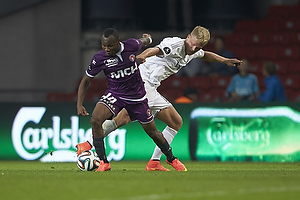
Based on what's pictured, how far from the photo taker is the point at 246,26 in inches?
725

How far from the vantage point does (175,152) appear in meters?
13.7

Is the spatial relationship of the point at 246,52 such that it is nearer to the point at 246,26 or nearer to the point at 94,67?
the point at 246,26

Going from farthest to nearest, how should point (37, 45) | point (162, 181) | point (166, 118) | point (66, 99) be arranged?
point (37, 45) → point (66, 99) → point (166, 118) → point (162, 181)

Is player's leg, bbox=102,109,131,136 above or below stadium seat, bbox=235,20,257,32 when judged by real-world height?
below

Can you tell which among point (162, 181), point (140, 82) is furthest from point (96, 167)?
point (162, 181)

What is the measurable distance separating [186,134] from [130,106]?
461 centimetres

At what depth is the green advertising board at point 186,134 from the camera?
13555 millimetres

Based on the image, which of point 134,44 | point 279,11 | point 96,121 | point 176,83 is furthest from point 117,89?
point 279,11

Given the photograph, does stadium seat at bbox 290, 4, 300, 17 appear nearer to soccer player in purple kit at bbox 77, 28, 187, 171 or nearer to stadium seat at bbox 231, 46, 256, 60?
stadium seat at bbox 231, 46, 256, 60

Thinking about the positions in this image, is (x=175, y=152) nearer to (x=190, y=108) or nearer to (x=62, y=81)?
(x=190, y=108)

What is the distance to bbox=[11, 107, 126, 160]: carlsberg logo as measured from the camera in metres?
13.7

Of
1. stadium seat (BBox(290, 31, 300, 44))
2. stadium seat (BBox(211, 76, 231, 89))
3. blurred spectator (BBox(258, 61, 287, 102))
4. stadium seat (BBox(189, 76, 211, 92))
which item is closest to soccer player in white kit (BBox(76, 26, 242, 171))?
blurred spectator (BBox(258, 61, 287, 102))

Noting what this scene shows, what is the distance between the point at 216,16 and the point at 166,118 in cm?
948

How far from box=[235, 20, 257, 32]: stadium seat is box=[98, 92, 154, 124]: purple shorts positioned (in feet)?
30.7
